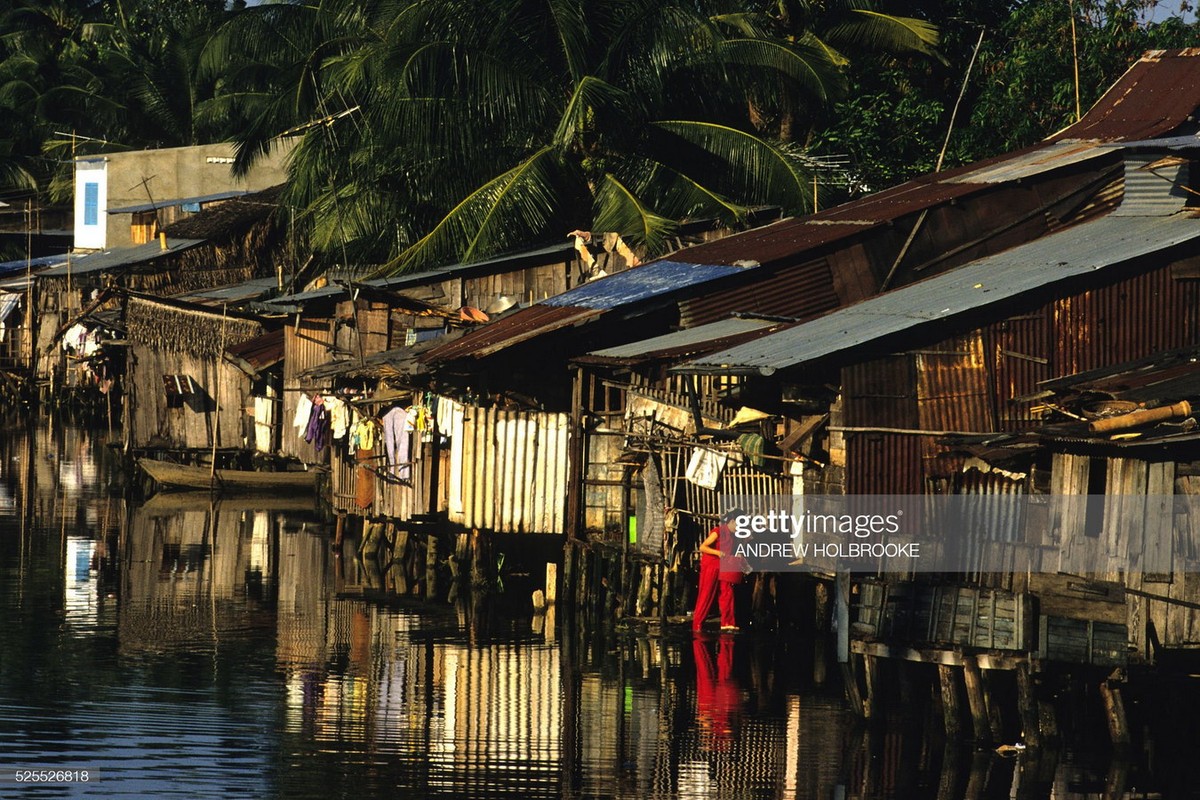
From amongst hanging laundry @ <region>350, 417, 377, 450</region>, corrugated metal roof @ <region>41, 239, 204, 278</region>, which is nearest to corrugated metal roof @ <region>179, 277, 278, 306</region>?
corrugated metal roof @ <region>41, 239, 204, 278</region>

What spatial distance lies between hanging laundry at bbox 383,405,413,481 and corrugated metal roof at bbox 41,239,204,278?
16.1 metres

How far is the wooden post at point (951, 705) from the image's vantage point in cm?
1345

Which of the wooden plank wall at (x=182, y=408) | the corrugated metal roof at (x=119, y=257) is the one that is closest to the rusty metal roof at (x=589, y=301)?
the wooden plank wall at (x=182, y=408)

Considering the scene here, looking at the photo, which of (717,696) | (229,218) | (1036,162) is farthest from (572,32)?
(229,218)

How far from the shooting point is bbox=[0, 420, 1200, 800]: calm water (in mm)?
12391

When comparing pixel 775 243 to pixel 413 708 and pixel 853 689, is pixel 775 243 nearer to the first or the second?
pixel 853 689

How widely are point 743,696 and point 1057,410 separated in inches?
149

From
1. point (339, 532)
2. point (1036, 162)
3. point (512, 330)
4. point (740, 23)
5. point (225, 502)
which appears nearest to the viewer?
point (1036, 162)

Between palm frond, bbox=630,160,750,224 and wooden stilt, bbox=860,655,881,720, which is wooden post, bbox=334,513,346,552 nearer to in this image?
palm frond, bbox=630,160,750,224

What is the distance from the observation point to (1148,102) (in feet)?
67.0

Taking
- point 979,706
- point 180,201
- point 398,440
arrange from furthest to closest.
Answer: point 180,201 → point 398,440 → point 979,706

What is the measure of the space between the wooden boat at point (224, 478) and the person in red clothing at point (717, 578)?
13988 millimetres

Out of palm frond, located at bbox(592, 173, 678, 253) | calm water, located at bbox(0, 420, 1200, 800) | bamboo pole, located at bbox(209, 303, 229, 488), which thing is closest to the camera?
calm water, located at bbox(0, 420, 1200, 800)

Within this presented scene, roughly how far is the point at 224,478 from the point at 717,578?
1519 cm
